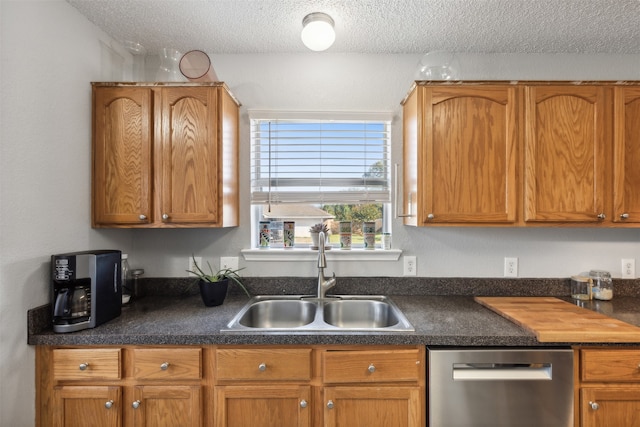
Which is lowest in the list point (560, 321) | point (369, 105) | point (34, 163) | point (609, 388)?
point (609, 388)

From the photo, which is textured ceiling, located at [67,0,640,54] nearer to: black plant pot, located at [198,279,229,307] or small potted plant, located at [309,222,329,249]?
small potted plant, located at [309,222,329,249]

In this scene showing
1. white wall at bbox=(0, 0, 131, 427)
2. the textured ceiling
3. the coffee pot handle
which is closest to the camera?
white wall at bbox=(0, 0, 131, 427)

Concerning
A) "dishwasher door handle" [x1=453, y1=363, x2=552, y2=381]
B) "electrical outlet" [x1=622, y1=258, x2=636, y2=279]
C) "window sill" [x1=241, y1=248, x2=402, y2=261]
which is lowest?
"dishwasher door handle" [x1=453, y1=363, x2=552, y2=381]

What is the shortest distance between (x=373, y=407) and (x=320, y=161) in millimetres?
1402

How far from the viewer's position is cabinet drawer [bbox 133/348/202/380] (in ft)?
4.45

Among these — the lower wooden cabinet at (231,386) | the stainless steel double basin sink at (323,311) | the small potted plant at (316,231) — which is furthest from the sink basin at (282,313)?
the lower wooden cabinet at (231,386)

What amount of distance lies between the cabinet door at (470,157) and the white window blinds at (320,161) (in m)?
0.43

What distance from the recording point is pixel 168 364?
1356 millimetres

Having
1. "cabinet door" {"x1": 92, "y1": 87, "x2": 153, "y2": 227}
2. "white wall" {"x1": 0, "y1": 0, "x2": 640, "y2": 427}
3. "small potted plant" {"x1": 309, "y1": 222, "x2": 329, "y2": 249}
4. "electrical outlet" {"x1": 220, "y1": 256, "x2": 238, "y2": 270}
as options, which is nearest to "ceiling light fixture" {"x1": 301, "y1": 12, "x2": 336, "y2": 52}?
"white wall" {"x1": 0, "y1": 0, "x2": 640, "y2": 427}

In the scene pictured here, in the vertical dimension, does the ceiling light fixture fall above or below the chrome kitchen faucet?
above

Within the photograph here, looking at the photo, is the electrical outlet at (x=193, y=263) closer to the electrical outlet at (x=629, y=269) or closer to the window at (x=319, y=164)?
the window at (x=319, y=164)

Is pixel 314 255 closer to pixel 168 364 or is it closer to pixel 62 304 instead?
pixel 168 364

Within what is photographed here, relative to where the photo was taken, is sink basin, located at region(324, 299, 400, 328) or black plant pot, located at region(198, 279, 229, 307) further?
sink basin, located at region(324, 299, 400, 328)

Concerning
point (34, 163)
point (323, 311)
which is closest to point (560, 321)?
point (323, 311)
